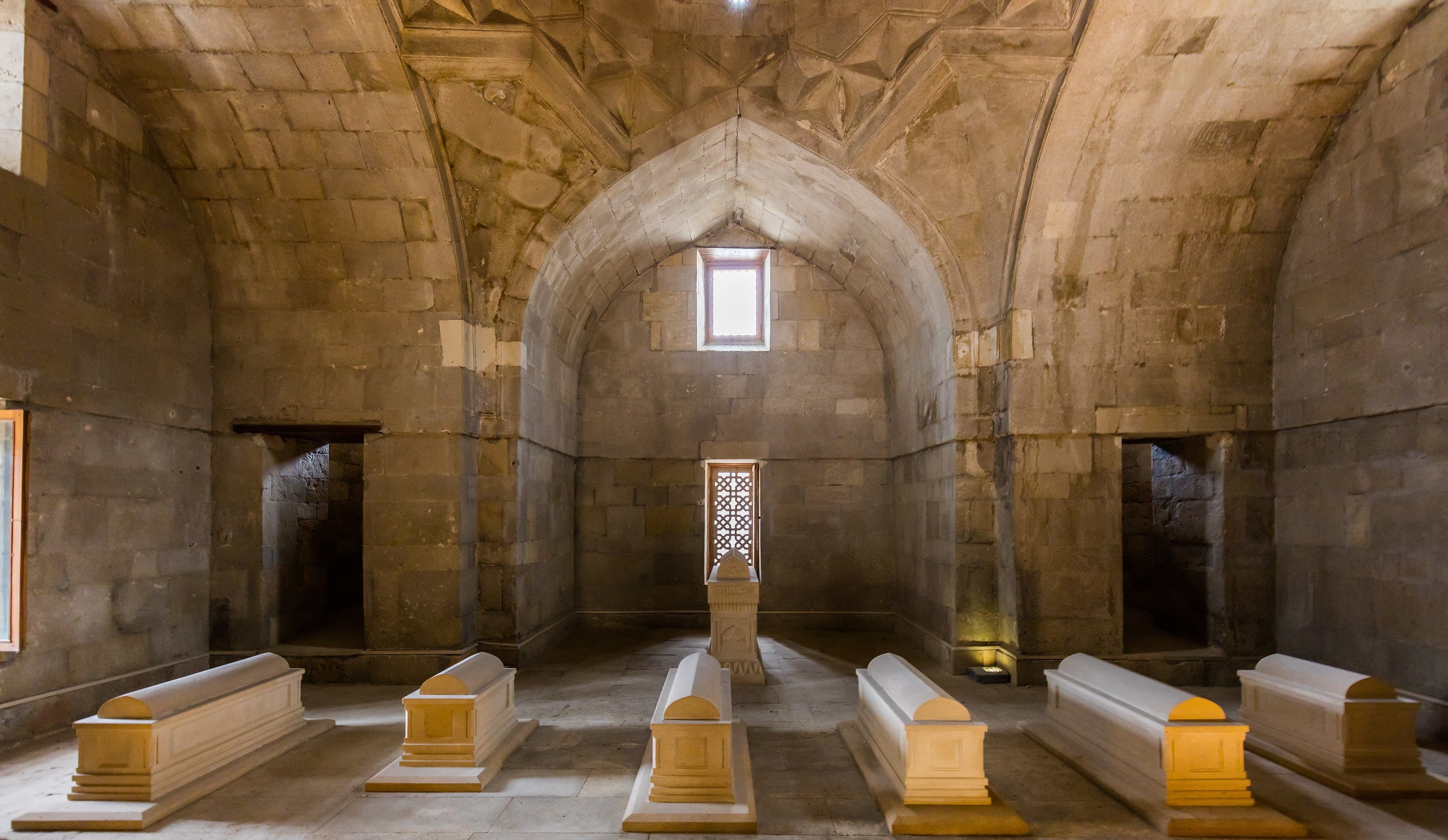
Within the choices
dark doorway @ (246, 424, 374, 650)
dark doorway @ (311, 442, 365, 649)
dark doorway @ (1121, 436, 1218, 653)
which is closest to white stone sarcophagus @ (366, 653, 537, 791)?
dark doorway @ (246, 424, 374, 650)

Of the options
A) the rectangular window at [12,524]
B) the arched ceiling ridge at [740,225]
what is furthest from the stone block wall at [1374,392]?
the rectangular window at [12,524]

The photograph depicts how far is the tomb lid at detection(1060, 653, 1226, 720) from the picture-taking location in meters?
4.33

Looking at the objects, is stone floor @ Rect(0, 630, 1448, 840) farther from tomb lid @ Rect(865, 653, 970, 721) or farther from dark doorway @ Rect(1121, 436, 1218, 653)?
dark doorway @ Rect(1121, 436, 1218, 653)

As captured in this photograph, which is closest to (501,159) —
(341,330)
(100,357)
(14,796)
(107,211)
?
(341,330)

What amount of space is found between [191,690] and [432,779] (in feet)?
5.09

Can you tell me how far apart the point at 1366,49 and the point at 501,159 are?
6.71 meters

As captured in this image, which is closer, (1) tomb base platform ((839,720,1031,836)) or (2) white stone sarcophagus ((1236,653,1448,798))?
(1) tomb base platform ((839,720,1031,836))

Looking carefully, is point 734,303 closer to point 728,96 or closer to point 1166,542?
point 728,96

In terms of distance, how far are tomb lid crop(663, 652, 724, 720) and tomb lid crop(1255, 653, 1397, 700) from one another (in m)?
3.62

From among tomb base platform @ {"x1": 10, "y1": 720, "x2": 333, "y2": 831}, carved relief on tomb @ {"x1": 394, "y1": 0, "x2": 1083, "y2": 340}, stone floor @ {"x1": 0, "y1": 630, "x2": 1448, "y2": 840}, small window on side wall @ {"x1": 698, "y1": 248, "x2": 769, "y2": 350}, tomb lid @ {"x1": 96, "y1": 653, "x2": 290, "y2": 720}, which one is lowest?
stone floor @ {"x1": 0, "y1": 630, "x2": 1448, "y2": 840}

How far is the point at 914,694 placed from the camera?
472 cm

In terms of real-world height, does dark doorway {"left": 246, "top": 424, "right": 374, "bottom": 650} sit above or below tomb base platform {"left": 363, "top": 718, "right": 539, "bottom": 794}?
above

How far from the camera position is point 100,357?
20.2 ft

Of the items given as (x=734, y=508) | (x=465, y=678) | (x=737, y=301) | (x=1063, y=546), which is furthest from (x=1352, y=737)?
(x=737, y=301)
